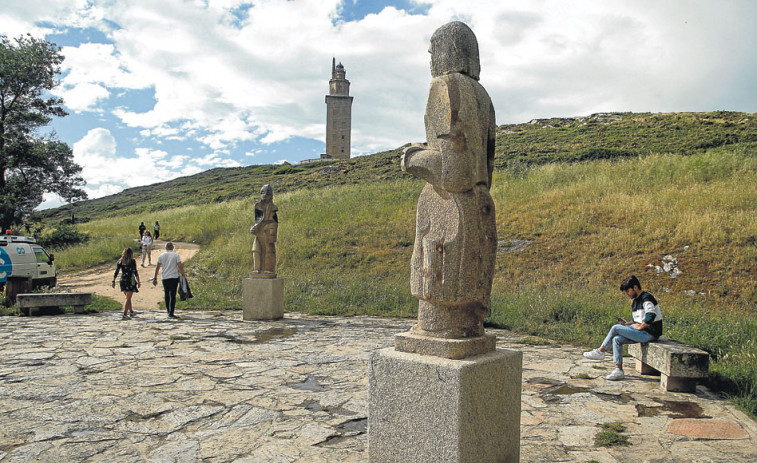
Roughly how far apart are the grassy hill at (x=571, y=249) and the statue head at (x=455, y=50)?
4.33m

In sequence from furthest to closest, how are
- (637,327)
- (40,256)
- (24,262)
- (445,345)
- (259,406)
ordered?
(40,256), (24,262), (637,327), (259,406), (445,345)

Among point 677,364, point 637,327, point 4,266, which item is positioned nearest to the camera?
point 677,364

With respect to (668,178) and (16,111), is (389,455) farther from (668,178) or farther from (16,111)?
(16,111)

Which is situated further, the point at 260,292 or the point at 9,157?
the point at 9,157

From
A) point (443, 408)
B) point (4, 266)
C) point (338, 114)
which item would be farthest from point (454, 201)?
point (338, 114)

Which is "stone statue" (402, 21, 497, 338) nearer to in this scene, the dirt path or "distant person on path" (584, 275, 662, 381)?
"distant person on path" (584, 275, 662, 381)

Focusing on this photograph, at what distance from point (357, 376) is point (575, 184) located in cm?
1636

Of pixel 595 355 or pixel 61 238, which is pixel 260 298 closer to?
pixel 595 355

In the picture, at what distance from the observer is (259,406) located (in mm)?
5148

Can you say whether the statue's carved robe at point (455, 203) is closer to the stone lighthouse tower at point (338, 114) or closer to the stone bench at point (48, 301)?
the stone bench at point (48, 301)

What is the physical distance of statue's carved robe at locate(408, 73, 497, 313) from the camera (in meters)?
3.37

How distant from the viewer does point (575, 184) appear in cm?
2019

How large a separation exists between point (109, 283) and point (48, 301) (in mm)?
7753

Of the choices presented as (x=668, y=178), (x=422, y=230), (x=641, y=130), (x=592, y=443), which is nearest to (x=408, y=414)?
(x=422, y=230)
